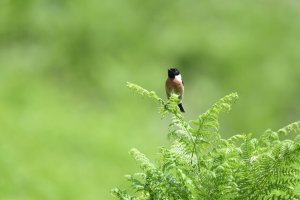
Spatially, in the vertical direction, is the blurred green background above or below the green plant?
above

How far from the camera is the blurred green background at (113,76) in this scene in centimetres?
1128

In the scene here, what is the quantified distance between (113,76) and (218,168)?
11212 millimetres

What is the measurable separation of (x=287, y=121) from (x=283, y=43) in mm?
2606

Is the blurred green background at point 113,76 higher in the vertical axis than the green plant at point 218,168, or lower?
higher

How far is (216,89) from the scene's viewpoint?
1573 centimetres

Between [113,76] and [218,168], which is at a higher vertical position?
[113,76]

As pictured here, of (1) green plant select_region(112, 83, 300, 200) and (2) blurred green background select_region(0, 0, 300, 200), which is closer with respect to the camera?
(1) green plant select_region(112, 83, 300, 200)

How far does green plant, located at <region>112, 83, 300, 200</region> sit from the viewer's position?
3.50 metres

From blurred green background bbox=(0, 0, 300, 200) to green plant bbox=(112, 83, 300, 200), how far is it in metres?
6.12

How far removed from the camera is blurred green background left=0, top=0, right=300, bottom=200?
1128 centimetres

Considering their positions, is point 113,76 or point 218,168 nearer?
point 218,168

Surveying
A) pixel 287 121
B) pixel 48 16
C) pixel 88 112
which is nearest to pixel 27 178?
pixel 88 112

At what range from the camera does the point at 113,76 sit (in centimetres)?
1461

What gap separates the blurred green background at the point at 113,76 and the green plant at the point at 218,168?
6120 millimetres
